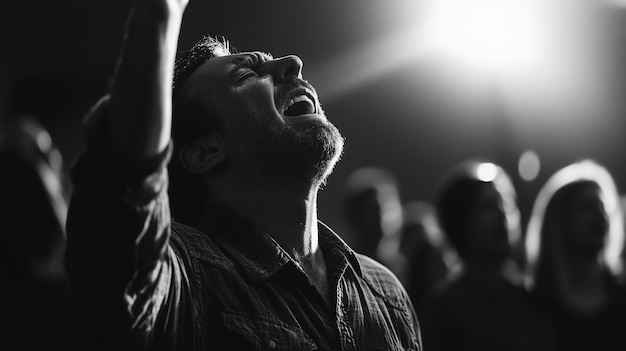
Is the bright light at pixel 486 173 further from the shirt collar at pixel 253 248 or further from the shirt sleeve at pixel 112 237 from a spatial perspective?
the shirt sleeve at pixel 112 237

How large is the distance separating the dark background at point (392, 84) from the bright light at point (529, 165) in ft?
0.24

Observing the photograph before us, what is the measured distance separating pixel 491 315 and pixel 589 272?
0.52 meters

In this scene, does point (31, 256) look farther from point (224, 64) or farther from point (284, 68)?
point (284, 68)

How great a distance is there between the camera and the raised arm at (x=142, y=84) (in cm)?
131

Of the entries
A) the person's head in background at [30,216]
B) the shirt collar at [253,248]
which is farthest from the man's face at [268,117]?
the person's head in background at [30,216]

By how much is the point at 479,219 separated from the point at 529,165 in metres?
4.91

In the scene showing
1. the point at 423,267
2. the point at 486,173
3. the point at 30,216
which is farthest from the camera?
the point at 423,267

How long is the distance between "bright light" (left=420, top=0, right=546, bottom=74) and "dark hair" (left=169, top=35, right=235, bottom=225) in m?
6.02

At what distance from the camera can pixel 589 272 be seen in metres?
3.85

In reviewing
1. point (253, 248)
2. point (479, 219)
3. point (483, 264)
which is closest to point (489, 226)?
point (479, 219)

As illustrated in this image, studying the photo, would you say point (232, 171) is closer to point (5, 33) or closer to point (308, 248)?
point (308, 248)

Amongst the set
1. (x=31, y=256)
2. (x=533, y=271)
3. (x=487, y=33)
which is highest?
(x=487, y=33)

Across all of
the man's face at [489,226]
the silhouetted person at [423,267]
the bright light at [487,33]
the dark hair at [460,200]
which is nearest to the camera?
the man's face at [489,226]

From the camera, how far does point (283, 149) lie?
186 centimetres
